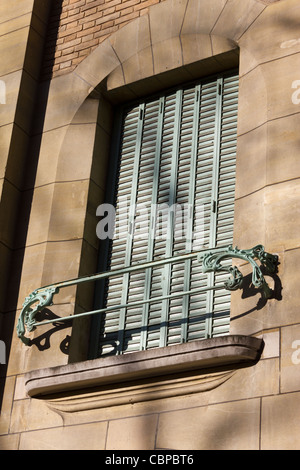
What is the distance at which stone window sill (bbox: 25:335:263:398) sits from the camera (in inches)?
361

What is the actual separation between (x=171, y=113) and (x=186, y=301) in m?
2.65

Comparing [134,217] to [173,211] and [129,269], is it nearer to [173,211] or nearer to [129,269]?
[173,211]

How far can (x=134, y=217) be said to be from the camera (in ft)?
38.1

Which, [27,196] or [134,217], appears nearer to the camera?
[134,217]

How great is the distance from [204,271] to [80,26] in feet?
15.5

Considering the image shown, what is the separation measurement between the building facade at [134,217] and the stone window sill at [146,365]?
0.02m

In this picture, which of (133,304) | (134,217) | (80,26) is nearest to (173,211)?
(134,217)

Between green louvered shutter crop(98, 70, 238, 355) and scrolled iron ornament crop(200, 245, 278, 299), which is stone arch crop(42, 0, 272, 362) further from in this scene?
scrolled iron ornament crop(200, 245, 278, 299)

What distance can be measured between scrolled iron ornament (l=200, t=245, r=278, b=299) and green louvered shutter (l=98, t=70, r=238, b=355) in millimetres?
710

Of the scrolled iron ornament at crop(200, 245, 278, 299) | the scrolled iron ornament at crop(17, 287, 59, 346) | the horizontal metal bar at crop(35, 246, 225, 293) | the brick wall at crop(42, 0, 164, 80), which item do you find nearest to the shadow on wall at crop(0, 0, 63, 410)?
the brick wall at crop(42, 0, 164, 80)

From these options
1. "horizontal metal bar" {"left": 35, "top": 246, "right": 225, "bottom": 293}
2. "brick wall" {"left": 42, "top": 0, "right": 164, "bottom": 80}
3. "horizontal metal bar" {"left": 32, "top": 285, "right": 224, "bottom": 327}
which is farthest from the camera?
"brick wall" {"left": 42, "top": 0, "right": 164, "bottom": 80}

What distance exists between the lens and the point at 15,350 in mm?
10898

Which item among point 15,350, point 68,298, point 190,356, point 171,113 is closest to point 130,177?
point 171,113

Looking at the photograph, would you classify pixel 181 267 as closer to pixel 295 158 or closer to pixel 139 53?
pixel 295 158
